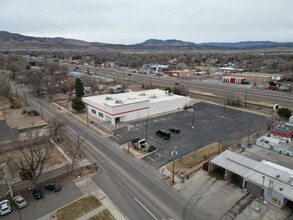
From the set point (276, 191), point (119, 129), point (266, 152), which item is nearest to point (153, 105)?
point (119, 129)

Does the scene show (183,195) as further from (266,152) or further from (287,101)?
(287,101)

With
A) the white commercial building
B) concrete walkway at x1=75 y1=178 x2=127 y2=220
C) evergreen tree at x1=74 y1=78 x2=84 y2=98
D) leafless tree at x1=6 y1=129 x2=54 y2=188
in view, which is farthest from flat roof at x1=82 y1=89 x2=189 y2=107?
concrete walkway at x1=75 y1=178 x2=127 y2=220

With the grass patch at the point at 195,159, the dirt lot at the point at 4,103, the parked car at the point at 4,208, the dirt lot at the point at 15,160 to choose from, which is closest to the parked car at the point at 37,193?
the parked car at the point at 4,208

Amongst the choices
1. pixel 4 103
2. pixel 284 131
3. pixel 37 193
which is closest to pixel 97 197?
pixel 37 193

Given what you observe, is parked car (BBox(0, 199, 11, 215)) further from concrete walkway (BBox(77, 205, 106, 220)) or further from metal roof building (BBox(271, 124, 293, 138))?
metal roof building (BBox(271, 124, 293, 138))

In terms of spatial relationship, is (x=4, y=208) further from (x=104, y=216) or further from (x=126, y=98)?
(x=126, y=98)

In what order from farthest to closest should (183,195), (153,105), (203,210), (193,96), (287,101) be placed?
(193,96) → (287,101) → (153,105) → (183,195) → (203,210)

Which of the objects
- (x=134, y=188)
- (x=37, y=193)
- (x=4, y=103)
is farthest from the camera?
(x=4, y=103)

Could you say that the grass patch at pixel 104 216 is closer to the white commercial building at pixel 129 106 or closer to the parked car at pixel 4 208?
the parked car at pixel 4 208
